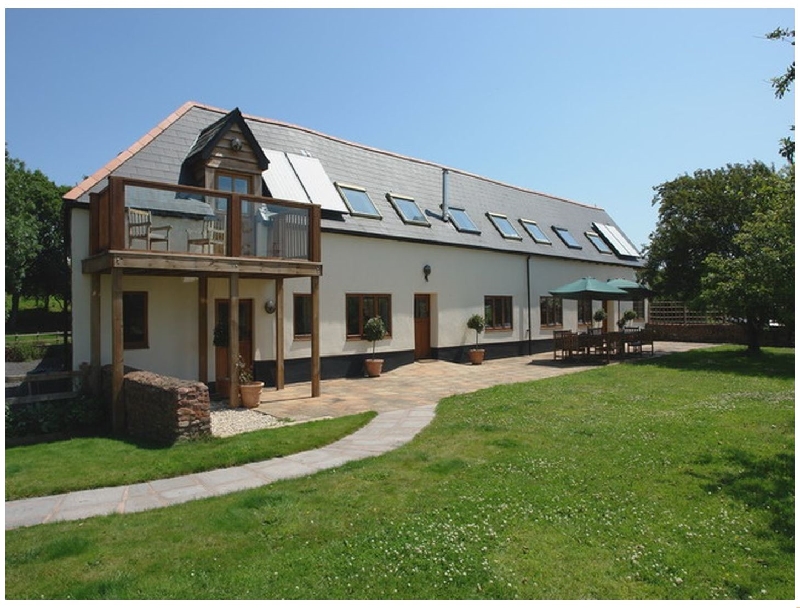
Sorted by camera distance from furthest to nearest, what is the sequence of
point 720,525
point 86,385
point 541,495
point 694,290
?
1. point 694,290
2. point 86,385
3. point 541,495
4. point 720,525

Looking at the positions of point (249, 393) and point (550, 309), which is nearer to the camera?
point (249, 393)

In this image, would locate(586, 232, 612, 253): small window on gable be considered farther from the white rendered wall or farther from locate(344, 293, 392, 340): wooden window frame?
locate(344, 293, 392, 340): wooden window frame

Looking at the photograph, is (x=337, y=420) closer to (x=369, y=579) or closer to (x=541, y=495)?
(x=541, y=495)

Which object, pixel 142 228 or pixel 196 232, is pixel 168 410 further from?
pixel 196 232

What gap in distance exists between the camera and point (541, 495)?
5387 mm

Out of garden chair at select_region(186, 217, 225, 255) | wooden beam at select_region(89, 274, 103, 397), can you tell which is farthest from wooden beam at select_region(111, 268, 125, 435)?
garden chair at select_region(186, 217, 225, 255)

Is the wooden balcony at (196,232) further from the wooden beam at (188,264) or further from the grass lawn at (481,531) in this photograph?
the grass lawn at (481,531)

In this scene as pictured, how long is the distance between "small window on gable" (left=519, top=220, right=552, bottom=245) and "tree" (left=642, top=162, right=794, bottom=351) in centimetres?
421

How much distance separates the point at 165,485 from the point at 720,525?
578 centimetres

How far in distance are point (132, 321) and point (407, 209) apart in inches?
381

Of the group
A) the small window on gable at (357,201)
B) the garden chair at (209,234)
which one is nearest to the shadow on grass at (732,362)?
the small window on gable at (357,201)

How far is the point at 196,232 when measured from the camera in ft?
36.4

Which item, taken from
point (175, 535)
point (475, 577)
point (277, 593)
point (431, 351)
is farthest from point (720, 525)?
point (431, 351)

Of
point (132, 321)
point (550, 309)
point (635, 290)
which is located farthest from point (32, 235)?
point (635, 290)
